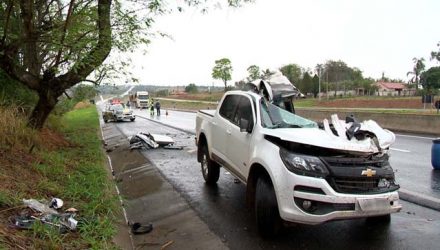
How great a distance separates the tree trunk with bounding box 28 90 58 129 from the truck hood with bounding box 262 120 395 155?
8.91m

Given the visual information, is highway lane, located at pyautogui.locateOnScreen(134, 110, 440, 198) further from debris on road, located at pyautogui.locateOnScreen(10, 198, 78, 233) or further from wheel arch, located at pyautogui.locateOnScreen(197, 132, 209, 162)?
debris on road, located at pyautogui.locateOnScreen(10, 198, 78, 233)

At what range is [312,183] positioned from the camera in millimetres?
4969

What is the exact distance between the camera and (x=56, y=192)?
285 inches

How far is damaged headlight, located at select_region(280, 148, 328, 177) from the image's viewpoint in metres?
5.02

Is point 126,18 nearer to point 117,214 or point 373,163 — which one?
point 117,214

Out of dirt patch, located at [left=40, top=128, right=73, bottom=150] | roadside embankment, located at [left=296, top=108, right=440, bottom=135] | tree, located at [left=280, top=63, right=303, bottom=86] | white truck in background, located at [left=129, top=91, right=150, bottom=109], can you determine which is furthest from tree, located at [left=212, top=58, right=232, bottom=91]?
dirt patch, located at [left=40, top=128, right=73, bottom=150]

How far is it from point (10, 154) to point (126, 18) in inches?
153

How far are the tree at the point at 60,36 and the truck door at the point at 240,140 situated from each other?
127 inches

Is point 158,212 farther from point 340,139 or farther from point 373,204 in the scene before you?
point 373,204

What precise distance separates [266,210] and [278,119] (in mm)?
1425

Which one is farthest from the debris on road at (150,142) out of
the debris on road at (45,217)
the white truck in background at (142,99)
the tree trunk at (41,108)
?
the white truck in background at (142,99)

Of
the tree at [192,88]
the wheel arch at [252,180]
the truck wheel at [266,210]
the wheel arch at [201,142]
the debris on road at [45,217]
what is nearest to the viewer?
the debris on road at [45,217]

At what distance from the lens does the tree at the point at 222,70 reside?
4437 inches

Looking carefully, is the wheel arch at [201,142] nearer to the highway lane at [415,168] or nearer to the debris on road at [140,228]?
the debris on road at [140,228]
